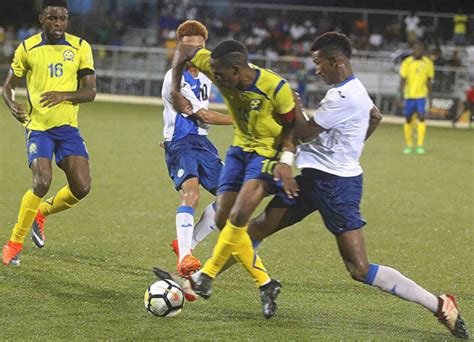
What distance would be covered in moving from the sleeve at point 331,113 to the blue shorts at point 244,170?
49cm

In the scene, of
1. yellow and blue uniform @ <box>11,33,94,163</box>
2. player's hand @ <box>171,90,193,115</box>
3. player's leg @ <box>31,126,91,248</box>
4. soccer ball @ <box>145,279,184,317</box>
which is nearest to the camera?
soccer ball @ <box>145,279,184,317</box>

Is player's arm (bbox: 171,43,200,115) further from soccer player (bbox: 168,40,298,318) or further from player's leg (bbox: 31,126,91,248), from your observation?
player's leg (bbox: 31,126,91,248)

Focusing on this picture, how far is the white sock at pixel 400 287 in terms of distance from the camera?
21.7ft

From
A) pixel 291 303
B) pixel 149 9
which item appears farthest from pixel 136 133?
pixel 149 9

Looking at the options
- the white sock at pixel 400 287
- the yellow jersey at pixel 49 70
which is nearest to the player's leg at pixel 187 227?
the yellow jersey at pixel 49 70

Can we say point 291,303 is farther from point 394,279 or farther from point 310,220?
point 310,220

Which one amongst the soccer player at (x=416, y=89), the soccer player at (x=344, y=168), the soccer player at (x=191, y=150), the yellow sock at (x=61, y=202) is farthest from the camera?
the soccer player at (x=416, y=89)

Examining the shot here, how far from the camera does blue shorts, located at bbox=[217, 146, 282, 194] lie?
6797 millimetres

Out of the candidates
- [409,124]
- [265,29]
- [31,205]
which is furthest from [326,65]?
[265,29]

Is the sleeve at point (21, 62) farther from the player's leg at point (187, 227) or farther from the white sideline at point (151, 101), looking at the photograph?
the white sideline at point (151, 101)

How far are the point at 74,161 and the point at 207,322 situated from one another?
250 cm

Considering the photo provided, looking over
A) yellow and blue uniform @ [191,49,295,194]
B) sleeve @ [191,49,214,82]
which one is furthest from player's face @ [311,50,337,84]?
sleeve @ [191,49,214,82]

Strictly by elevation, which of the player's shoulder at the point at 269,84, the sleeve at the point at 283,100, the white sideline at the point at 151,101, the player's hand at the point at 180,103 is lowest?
the white sideline at the point at 151,101

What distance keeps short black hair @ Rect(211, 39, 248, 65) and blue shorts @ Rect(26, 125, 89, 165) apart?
2.52 meters
